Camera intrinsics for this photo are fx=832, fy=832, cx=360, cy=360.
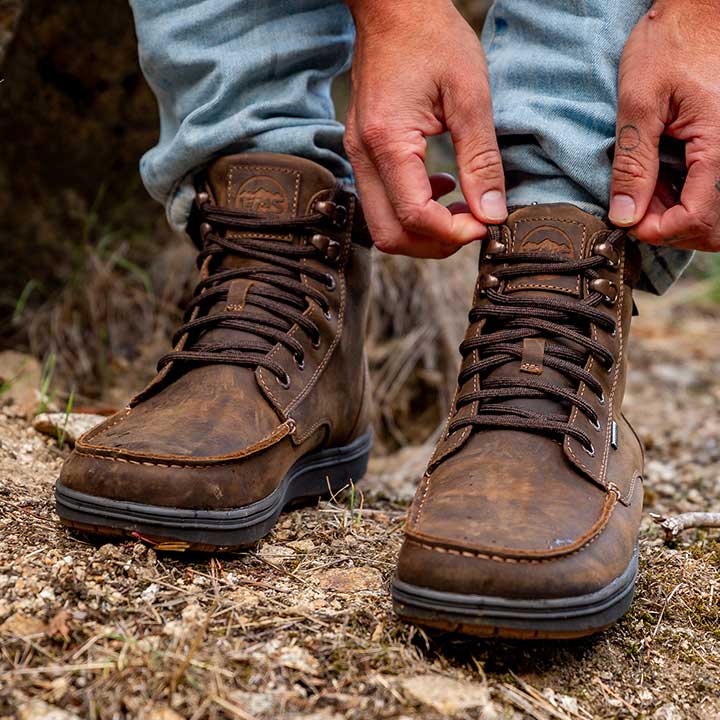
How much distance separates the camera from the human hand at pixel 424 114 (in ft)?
5.22

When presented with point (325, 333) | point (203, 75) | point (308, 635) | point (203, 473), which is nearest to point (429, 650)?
point (308, 635)

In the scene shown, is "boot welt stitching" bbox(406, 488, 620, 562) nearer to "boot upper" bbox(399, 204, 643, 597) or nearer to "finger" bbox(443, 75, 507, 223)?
"boot upper" bbox(399, 204, 643, 597)

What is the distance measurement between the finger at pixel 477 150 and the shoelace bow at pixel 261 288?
1.10 feet

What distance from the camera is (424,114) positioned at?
161 centimetres

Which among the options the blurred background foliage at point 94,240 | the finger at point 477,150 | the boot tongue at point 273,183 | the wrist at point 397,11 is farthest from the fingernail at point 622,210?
the blurred background foliage at point 94,240

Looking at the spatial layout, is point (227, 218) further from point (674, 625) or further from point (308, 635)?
point (674, 625)

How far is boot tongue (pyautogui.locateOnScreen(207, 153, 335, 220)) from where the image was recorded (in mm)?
1785

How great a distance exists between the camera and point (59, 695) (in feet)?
3.55

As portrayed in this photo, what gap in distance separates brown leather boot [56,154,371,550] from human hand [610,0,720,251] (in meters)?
0.61

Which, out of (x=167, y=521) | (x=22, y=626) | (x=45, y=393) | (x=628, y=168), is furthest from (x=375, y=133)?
(x=45, y=393)

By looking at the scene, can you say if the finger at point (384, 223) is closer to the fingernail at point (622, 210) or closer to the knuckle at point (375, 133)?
the knuckle at point (375, 133)

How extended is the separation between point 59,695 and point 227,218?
105 cm

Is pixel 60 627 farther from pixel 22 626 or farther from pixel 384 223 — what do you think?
pixel 384 223

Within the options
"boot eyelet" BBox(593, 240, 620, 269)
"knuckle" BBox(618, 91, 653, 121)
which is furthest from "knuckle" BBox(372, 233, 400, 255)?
"knuckle" BBox(618, 91, 653, 121)
